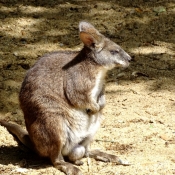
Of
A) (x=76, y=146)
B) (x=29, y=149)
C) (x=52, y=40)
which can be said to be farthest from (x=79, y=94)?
(x=52, y=40)

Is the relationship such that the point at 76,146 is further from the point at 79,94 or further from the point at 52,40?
the point at 52,40

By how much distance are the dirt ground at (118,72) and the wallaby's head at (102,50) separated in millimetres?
869

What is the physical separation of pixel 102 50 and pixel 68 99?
0.56 meters

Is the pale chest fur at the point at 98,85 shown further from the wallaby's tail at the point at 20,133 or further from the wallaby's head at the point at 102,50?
the wallaby's tail at the point at 20,133

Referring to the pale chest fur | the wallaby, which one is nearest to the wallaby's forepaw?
the wallaby

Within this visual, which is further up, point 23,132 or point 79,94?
point 79,94

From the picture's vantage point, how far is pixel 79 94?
4625mm

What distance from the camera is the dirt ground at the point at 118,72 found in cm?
492

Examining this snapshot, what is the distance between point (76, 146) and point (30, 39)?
290cm

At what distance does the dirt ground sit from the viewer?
492 cm

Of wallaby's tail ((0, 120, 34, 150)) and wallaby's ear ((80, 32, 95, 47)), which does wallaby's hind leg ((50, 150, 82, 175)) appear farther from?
wallaby's ear ((80, 32, 95, 47))

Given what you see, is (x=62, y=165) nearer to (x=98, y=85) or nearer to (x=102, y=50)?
(x=98, y=85)

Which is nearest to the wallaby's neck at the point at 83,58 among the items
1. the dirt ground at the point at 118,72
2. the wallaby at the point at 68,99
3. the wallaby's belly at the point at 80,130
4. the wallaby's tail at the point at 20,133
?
the wallaby at the point at 68,99

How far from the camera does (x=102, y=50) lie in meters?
4.83
